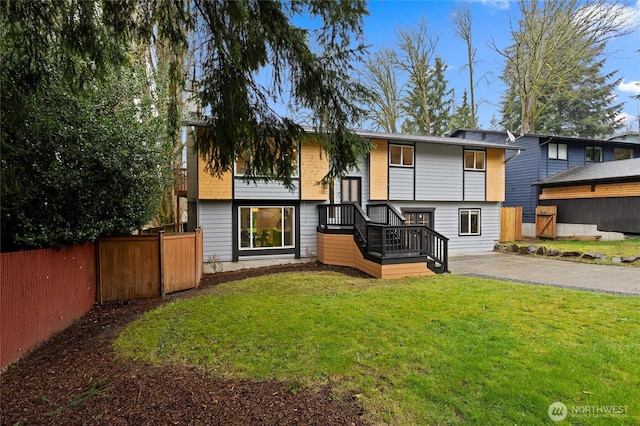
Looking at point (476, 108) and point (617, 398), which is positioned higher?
point (476, 108)

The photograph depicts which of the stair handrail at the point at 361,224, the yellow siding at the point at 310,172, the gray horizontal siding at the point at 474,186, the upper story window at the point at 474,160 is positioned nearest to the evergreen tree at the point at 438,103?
the upper story window at the point at 474,160

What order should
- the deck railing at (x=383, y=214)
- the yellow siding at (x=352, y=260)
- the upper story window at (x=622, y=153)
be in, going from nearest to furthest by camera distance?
the yellow siding at (x=352, y=260) < the deck railing at (x=383, y=214) < the upper story window at (x=622, y=153)

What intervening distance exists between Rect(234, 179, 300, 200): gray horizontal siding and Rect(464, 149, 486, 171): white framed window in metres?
7.98

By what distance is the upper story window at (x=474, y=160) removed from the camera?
535 inches

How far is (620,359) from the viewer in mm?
3195

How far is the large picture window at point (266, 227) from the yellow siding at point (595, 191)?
1547 centimetres

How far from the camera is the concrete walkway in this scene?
696 centimetres

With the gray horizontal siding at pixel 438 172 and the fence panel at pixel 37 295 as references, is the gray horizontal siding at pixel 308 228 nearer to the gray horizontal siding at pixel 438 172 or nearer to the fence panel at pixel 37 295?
the gray horizontal siding at pixel 438 172

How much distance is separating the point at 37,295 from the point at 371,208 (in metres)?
10.1

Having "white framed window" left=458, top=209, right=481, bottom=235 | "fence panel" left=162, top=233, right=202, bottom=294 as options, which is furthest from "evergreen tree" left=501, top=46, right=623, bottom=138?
"fence panel" left=162, top=233, right=202, bottom=294

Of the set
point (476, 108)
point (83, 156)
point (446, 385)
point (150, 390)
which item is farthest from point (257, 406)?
point (476, 108)

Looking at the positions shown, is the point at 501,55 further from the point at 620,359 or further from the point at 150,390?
the point at 150,390

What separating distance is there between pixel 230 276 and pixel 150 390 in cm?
628

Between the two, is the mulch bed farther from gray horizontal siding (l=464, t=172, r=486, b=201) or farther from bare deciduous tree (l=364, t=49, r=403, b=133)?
bare deciduous tree (l=364, t=49, r=403, b=133)
